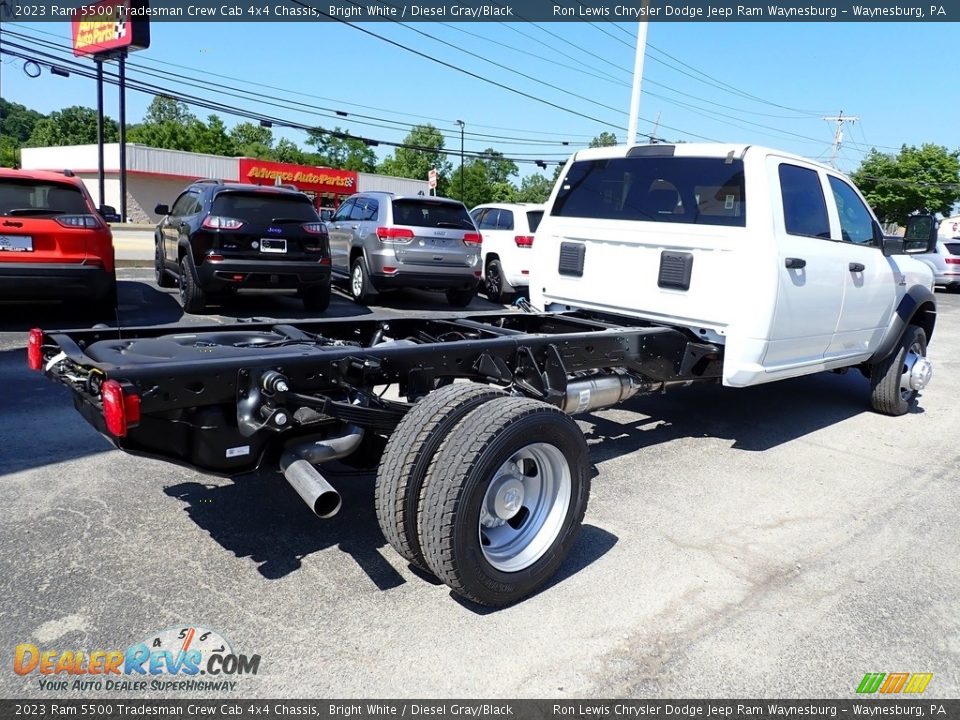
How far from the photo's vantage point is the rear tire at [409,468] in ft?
9.60

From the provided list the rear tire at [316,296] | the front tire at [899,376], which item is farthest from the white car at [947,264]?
the rear tire at [316,296]

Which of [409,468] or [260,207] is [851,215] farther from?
[260,207]

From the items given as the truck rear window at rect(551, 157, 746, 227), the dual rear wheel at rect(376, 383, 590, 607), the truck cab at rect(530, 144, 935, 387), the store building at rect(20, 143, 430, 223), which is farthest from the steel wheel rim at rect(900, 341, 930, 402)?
the store building at rect(20, 143, 430, 223)

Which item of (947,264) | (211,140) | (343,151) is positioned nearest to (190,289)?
(947,264)

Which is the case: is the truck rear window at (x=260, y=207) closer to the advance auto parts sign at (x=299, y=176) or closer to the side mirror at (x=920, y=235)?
the side mirror at (x=920, y=235)

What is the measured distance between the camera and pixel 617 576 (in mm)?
3512

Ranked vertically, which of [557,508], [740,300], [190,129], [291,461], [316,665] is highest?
[190,129]

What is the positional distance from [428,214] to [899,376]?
7671 millimetres

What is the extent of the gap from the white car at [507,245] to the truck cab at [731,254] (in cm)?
747

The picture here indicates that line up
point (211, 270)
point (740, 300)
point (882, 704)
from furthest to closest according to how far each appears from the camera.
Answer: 1. point (211, 270)
2. point (740, 300)
3. point (882, 704)

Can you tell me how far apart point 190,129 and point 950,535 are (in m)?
93.8

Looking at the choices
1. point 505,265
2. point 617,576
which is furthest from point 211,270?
point 617,576

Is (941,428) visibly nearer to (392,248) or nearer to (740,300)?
(740,300)

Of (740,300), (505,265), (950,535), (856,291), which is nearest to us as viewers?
(950,535)
